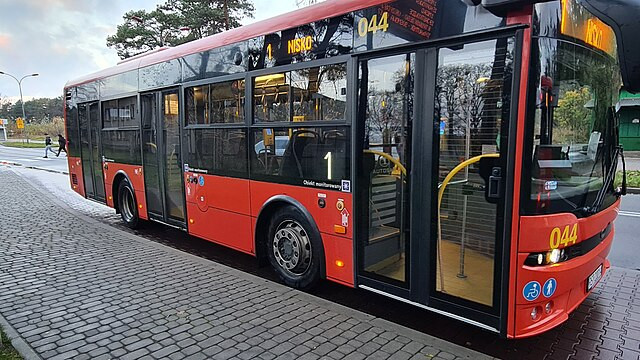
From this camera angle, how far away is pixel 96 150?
8805 millimetres

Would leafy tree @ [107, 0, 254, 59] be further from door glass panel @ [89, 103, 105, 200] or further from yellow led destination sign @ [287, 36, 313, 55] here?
yellow led destination sign @ [287, 36, 313, 55]

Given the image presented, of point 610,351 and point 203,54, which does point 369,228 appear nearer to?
point 610,351

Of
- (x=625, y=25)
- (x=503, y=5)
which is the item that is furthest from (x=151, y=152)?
(x=625, y=25)

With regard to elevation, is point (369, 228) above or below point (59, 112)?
below

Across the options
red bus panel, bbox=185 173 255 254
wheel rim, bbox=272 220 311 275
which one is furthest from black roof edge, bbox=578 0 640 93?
red bus panel, bbox=185 173 255 254

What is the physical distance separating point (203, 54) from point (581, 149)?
15.1 ft

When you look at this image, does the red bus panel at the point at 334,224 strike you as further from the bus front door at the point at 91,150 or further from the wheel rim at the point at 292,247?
the bus front door at the point at 91,150

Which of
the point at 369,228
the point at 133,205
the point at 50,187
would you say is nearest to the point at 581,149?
the point at 369,228

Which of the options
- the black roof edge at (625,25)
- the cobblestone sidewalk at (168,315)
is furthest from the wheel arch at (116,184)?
the black roof edge at (625,25)

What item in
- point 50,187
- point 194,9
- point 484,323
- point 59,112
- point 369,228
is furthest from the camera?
point 59,112

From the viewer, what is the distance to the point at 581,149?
3.20m

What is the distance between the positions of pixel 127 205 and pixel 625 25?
26.8ft

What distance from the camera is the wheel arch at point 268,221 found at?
14.4 ft

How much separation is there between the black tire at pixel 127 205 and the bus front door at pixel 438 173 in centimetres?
551
